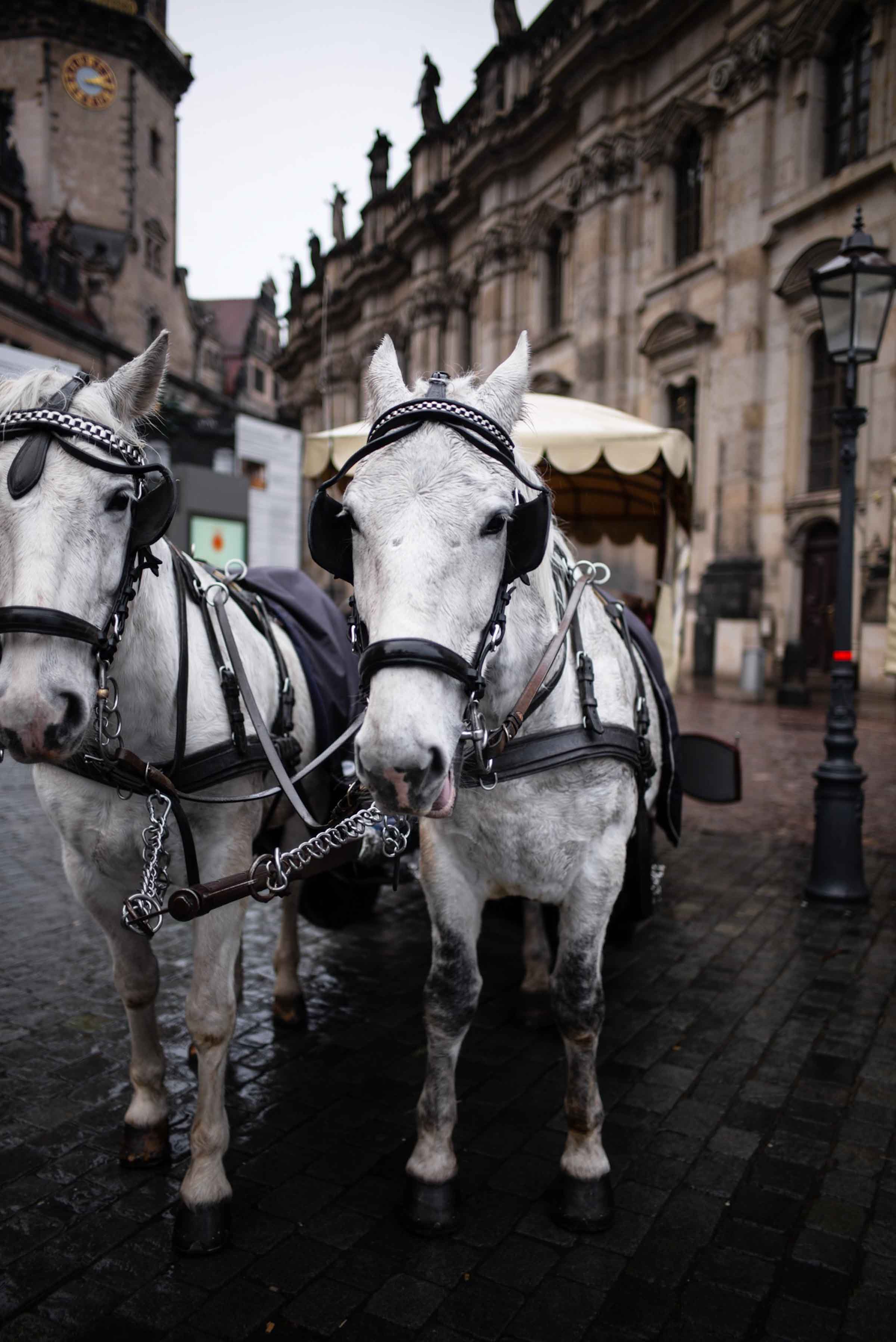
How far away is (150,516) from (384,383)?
24.8 inches

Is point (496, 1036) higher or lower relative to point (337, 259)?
lower

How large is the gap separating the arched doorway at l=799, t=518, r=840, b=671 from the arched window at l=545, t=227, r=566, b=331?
36.4 feet

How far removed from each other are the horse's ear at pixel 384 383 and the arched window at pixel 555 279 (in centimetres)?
2505

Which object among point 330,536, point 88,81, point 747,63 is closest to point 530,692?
point 330,536

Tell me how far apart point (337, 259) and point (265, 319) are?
103ft

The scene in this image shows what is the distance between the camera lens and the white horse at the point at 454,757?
5.59 ft

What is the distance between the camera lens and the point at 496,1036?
372 centimetres

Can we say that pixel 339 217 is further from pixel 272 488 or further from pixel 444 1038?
pixel 444 1038

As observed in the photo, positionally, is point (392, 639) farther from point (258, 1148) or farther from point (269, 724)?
point (258, 1148)

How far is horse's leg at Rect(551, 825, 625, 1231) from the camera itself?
2535mm

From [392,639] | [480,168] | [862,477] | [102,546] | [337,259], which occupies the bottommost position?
[392,639]

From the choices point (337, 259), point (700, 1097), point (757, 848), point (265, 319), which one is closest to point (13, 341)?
point (337, 259)

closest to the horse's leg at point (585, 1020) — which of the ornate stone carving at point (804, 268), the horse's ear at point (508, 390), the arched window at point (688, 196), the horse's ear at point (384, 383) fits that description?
the horse's ear at point (508, 390)

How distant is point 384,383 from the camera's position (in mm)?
2092
